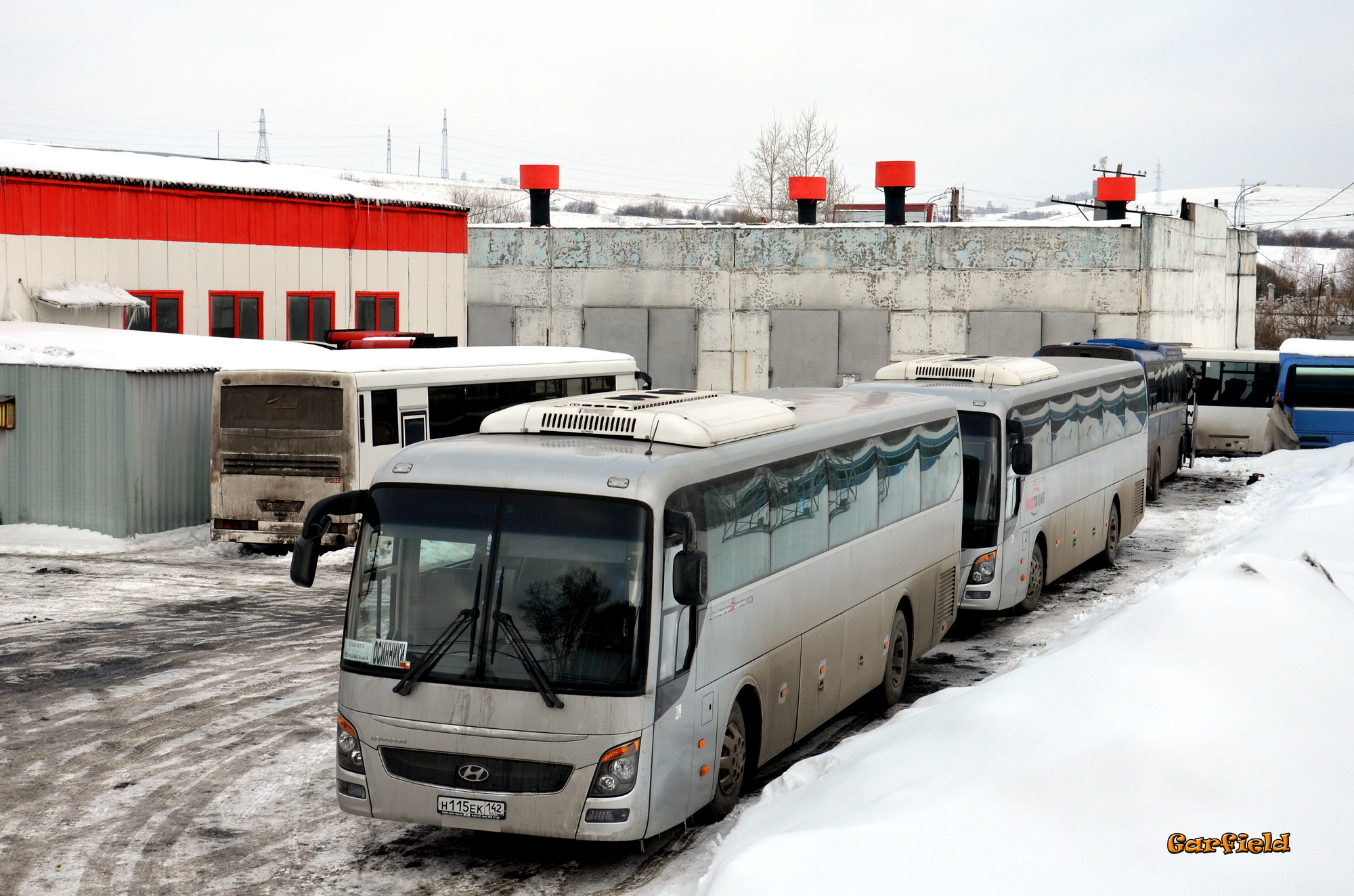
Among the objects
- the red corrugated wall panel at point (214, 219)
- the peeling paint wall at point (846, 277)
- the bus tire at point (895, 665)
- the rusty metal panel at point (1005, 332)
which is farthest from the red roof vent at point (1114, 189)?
the bus tire at point (895, 665)

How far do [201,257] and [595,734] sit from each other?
23.4m

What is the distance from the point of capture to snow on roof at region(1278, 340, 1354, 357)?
31594mm

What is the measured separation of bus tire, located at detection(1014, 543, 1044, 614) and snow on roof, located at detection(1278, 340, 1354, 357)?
18.4 m

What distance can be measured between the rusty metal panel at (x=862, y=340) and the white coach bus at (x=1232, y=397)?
7.91 meters

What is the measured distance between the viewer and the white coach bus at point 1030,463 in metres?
14.8

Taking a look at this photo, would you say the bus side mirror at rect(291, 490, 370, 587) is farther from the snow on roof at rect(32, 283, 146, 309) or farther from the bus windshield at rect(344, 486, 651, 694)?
the snow on roof at rect(32, 283, 146, 309)

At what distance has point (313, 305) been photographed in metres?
31.2

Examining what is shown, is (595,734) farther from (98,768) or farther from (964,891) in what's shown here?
(98,768)

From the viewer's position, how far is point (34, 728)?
36.4ft

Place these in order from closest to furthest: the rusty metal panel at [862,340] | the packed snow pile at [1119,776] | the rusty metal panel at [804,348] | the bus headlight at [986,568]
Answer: the packed snow pile at [1119,776], the bus headlight at [986,568], the rusty metal panel at [862,340], the rusty metal panel at [804,348]

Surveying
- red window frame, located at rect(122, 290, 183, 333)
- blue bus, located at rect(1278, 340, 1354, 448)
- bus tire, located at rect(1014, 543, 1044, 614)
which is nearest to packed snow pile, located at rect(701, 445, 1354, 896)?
bus tire, located at rect(1014, 543, 1044, 614)

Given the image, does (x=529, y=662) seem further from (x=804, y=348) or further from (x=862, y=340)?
(x=804, y=348)

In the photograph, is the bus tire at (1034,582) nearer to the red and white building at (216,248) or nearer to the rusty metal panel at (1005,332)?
the red and white building at (216,248)

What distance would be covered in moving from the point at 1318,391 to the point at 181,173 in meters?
26.2
